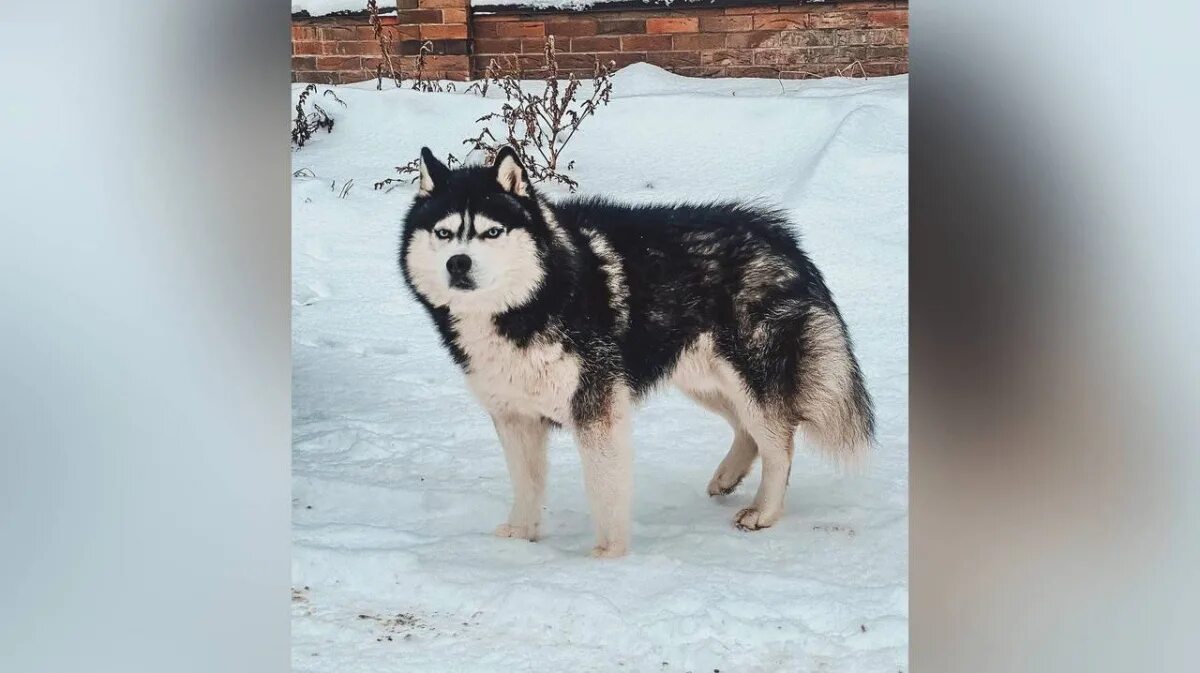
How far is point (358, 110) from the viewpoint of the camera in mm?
3039

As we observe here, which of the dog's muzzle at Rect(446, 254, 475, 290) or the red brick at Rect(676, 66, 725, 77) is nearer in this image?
the dog's muzzle at Rect(446, 254, 475, 290)

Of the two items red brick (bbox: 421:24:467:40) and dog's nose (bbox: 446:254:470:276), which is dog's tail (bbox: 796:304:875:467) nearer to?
dog's nose (bbox: 446:254:470:276)

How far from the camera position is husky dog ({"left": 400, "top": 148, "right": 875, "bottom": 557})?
255 centimetres

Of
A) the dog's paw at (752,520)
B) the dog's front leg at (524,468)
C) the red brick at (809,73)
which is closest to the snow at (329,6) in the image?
the red brick at (809,73)

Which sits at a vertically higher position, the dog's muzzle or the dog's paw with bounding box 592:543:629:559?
the dog's muzzle

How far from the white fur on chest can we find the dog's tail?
0.55 metres

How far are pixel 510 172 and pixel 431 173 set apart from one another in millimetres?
197

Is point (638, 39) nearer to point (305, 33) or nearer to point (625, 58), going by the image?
point (625, 58)

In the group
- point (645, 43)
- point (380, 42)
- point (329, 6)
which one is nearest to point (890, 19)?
point (645, 43)

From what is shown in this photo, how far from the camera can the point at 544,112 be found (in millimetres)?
2941

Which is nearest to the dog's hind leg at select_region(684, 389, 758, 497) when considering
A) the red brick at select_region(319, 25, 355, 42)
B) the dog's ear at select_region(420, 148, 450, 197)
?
the dog's ear at select_region(420, 148, 450, 197)

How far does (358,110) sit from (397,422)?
84 cm
